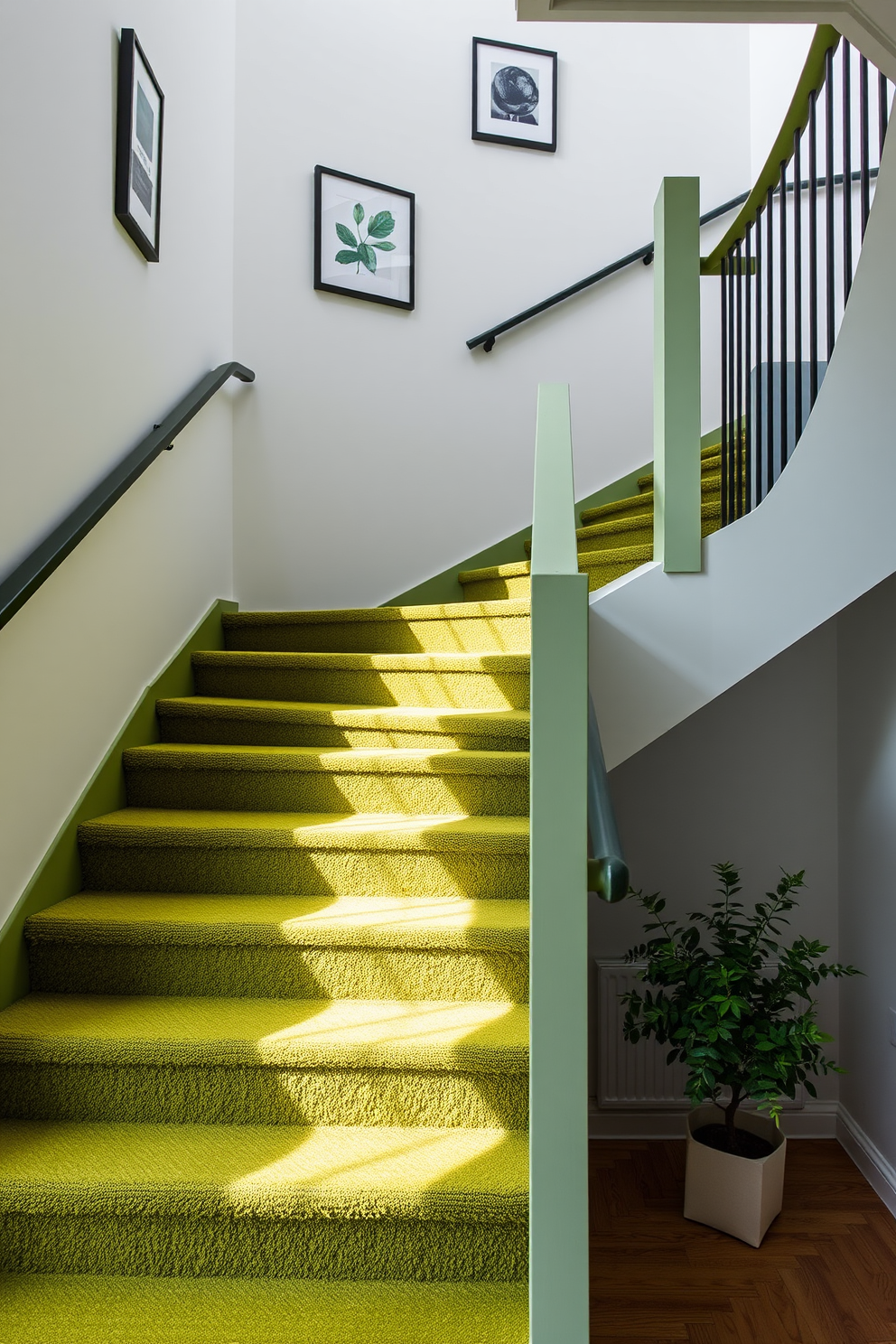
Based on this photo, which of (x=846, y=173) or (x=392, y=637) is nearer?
(x=846, y=173)

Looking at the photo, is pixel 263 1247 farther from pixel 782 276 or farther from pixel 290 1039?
pixel 782 276

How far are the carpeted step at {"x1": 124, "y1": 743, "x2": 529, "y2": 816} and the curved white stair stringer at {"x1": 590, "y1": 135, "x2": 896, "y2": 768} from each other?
0.31m

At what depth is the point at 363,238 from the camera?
352 cm

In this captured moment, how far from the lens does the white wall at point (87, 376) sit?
1811mm

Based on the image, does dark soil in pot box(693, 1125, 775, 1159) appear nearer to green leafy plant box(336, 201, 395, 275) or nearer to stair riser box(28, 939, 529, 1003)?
stair riser box(28, 939, 529, 1003)

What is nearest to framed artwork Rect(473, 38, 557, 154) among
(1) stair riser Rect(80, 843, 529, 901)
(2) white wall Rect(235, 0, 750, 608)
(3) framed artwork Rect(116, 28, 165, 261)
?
(2) white wall Rect(235, 0, 750, 608)

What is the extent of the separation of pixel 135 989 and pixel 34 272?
1520 mm

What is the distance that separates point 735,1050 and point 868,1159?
0.90m

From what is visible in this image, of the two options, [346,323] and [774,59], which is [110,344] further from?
[774,59]

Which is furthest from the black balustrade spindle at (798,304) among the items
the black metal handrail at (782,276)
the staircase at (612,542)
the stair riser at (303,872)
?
the stair riser at (303,872)

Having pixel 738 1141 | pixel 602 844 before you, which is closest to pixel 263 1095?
pixel 602 844

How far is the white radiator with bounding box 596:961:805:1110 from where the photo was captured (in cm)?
330

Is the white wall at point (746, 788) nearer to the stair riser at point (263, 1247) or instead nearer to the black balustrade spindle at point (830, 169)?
the black balustrade spindle at point (830, 169)

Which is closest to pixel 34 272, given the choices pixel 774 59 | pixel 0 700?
pixel 0 700
